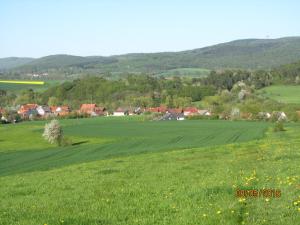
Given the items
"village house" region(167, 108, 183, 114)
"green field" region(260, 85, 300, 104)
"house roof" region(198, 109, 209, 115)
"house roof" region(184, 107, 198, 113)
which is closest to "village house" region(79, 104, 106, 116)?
"village house" region(167, 108, 183, 114)

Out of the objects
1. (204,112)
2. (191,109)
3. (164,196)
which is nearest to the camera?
(164,196)

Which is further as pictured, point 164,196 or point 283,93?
point 283,93

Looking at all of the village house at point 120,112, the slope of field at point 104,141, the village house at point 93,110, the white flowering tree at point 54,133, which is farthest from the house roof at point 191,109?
the white flowering tree at point 54,133

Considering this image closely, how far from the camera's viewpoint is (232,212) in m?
11.3

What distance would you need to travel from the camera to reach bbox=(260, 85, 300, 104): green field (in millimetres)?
136625

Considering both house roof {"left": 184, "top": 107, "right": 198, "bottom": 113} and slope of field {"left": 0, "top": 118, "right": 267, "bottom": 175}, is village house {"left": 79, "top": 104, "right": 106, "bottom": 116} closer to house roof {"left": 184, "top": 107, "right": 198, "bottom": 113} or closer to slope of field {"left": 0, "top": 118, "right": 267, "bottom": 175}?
house roof {"left": 184, "top": 107, "right": 198, "bottom": 113}

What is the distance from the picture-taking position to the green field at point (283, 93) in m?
137

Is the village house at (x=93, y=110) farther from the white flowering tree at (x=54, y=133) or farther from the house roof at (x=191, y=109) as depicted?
the white flowering tree at (x=54, y=133)

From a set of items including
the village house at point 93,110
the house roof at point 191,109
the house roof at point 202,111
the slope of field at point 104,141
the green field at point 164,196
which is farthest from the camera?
the village house at point 93,110
